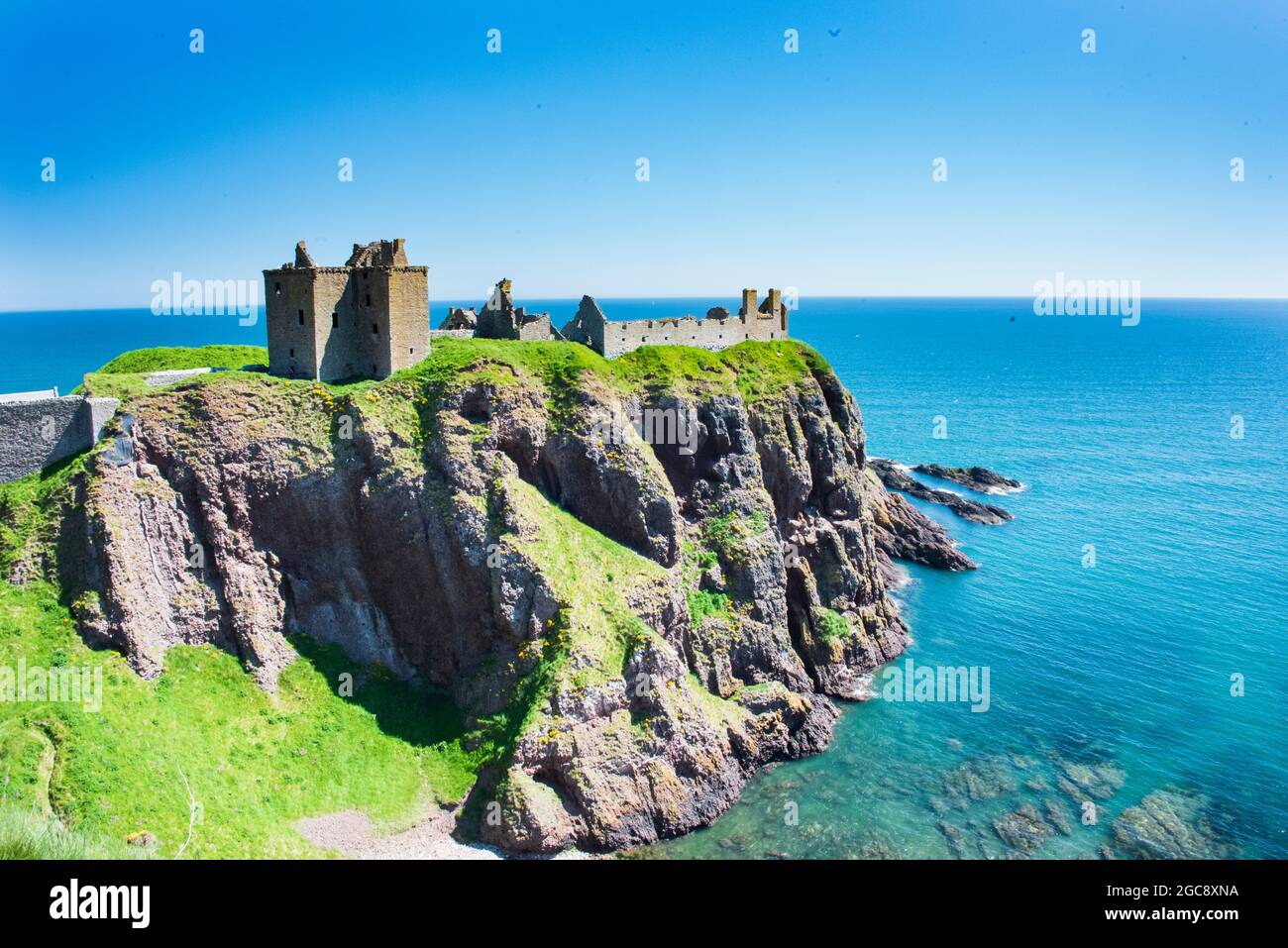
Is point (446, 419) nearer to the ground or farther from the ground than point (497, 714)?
farther from the ground

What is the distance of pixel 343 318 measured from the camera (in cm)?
5416

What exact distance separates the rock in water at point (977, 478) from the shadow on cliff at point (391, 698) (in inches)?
3074

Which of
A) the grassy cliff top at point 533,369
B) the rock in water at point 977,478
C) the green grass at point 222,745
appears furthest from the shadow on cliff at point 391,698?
the rock in water at point 977,478

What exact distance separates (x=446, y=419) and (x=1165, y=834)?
143 ft

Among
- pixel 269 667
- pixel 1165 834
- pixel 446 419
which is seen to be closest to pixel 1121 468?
pixel 1165 834

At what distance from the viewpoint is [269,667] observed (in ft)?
155

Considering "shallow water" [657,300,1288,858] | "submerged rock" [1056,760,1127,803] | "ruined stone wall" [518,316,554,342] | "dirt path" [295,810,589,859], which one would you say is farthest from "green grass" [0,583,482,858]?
"submerged rock" [1056,760,1127,803]

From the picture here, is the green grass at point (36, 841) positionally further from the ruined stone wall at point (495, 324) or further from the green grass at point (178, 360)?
the ruined stone wall at point (495, 324)

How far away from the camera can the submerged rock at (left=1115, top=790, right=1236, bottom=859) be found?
43250 millimetres

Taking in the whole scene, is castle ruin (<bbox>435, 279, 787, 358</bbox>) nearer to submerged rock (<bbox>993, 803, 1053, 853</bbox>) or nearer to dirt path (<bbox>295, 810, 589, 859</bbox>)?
dirt path (<bbox>295, 810, 589, 859</bbox>)

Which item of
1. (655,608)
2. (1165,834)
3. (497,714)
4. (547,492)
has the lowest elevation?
(1165,834)

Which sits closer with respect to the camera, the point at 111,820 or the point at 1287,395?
the point at 111,820

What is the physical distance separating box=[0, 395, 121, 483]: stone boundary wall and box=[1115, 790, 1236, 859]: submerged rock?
55.9 m

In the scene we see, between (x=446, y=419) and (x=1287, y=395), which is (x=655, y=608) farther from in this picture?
(x=1287, y=395)
